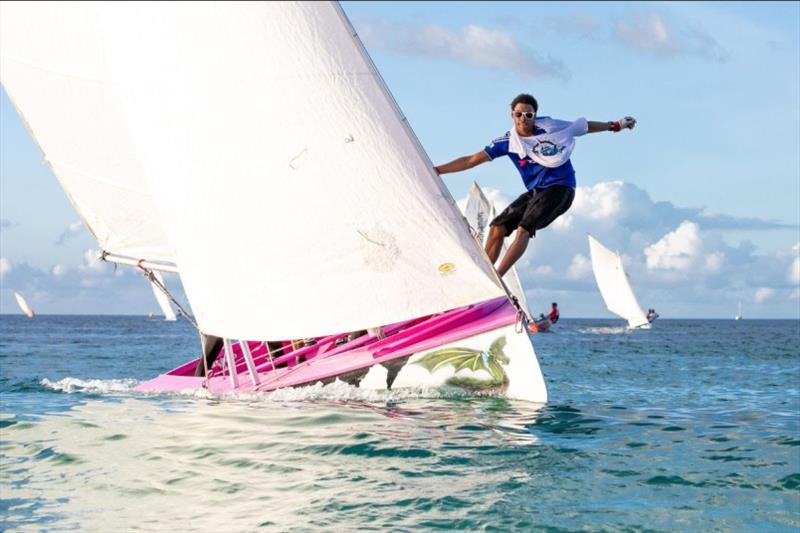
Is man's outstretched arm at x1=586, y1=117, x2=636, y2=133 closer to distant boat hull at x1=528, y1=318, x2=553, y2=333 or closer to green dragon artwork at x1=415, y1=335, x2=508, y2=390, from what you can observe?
green dragon artwork at x1=415, y1=335, x2=508, y2=390

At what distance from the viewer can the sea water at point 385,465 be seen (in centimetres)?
773

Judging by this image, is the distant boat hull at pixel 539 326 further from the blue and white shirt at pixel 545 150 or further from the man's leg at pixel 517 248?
the blue and white shirt at pixel 545 150

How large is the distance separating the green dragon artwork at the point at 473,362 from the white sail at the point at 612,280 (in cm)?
5777

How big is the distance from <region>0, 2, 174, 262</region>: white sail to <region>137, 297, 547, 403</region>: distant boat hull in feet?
10.2

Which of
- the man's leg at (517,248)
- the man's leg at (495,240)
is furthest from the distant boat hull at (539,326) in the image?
the man's leg at (517,248)

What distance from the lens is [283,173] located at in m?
10.4

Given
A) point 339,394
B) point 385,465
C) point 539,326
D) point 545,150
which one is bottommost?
point 385,465

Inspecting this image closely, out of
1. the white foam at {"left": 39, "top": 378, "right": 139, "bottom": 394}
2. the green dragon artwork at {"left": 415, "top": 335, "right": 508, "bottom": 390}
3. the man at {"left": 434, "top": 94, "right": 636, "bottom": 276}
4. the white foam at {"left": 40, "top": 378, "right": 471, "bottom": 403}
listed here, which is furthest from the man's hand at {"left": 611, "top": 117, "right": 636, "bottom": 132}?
the white foam at {"left": 39, "top": 378, "right": 139, "bottom": 394}

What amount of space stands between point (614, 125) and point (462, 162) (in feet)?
6.44

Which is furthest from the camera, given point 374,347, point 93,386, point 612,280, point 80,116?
point 612,280

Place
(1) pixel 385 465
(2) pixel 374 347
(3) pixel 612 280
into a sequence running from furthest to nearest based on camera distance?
(3) pixel 612 280, (2) pixel 374 347, (1) pixel 385 465

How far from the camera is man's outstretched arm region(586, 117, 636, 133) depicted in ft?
42.8

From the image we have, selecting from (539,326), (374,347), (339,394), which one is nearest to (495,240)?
(374,347)

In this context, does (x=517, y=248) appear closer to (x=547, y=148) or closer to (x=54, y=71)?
(x=547, y=148)
